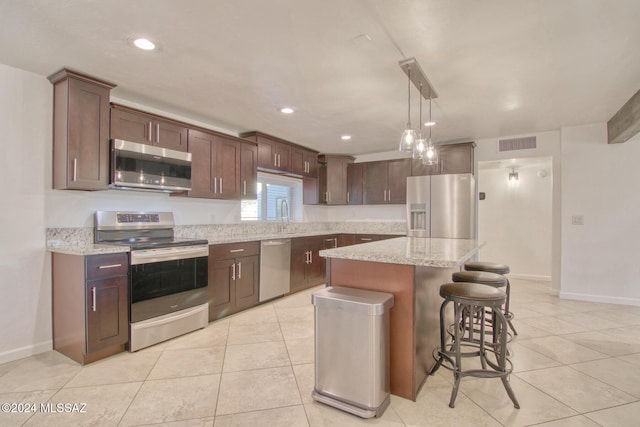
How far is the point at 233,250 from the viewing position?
3646 mm

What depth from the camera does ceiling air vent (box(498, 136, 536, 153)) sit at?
184 inches

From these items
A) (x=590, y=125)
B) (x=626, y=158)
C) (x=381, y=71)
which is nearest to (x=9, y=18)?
(x=381, y=71)

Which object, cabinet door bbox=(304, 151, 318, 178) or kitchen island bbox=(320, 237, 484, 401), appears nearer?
kitchen island bbox=(320, 237, 484, 401)

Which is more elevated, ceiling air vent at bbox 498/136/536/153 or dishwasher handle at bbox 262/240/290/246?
ceiling air vent at bbox 498/136/536/153

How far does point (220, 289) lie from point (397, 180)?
139 inches

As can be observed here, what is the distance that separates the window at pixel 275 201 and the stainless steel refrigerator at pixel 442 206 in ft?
6.65

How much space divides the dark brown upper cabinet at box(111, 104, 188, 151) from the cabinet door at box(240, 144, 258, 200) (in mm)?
846

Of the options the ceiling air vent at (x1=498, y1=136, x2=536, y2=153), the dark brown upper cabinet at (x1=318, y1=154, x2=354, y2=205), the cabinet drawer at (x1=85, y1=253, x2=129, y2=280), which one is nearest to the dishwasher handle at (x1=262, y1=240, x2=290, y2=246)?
the dark brown upper cabinet at (x1=318, y1=154, x2=354, y2=205)

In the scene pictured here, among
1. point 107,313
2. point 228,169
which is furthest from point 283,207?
point 107,313

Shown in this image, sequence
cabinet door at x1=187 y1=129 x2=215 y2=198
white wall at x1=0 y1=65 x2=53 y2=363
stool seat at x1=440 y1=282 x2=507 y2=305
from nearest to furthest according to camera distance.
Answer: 1. stool seat at x1=440 y1=282 x2=507 y2=305
2. white wall at x1=0 y1=65 x2=53 y2=363
3. cabinet door at x1=187 y1=129 x2=215 y2=198

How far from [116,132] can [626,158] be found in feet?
20.1

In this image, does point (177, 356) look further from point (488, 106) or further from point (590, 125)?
point (590, 125)

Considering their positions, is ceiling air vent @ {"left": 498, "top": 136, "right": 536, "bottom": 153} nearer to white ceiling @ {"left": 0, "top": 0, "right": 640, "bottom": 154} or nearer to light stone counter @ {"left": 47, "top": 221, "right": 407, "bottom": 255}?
white ceiling @ {"left": 0, "top": 0, "right": 640, "bottom": 154}

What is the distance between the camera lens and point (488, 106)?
3486 mm
